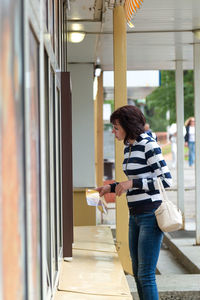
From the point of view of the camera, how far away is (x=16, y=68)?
200 centimetres

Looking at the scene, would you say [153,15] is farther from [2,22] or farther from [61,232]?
[2,22]

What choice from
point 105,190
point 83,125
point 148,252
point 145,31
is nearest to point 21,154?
point 148,252

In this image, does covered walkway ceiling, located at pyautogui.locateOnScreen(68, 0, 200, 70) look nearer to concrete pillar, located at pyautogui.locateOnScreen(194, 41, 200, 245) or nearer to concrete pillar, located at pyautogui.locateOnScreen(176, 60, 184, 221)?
concrete pillar, located at pyautogui.locateOnScreen(194, 41, 200, 245)

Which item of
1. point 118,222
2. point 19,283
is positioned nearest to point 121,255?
point 118,222

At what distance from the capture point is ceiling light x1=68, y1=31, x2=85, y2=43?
27.6 ft

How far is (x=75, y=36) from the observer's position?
8.45m

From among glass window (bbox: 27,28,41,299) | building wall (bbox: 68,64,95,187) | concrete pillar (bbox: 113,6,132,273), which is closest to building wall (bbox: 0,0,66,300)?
glass window (bbox: 27,28,41,299)

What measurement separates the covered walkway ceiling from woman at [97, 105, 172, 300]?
2.75 metres

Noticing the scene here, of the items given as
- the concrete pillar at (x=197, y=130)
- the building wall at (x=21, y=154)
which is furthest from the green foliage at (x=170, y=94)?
the building wall at (x=21, y=154)

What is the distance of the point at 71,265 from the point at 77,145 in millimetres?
6172

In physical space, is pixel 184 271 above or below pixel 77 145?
below

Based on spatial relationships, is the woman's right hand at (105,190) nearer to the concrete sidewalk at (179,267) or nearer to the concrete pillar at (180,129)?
the concrete sidewalk at (179,267)

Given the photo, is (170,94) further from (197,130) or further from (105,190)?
(105,190)

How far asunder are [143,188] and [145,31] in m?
5.07
